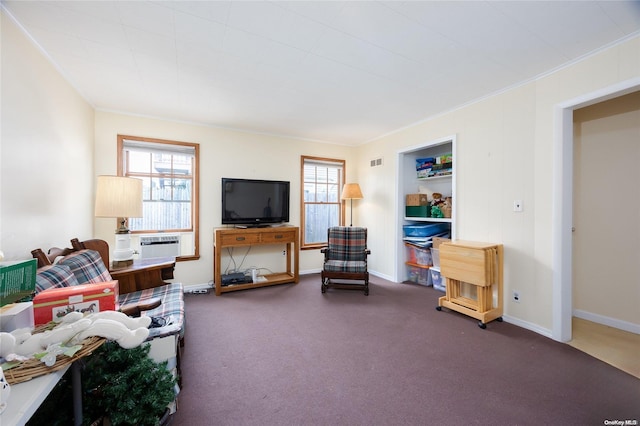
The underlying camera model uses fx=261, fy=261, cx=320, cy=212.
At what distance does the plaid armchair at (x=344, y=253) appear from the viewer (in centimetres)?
363

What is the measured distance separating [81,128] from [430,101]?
3.78 meters

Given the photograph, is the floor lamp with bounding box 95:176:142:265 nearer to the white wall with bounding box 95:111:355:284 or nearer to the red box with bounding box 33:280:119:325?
the white wall with bounding box 95:111:355:284

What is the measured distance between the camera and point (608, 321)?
8.44ft

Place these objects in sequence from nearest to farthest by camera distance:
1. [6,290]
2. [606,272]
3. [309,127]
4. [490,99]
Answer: [6,290] → [606,272] → [490,99] → [309,127]

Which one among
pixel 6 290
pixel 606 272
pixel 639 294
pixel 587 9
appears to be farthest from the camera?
pixel 606 272

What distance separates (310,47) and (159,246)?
2928 mm

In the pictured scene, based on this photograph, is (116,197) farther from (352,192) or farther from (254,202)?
(352,192)

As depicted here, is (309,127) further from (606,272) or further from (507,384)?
(606,272)

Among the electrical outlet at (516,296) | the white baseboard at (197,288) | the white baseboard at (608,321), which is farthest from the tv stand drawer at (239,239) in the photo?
the white baseboard at (608,321)

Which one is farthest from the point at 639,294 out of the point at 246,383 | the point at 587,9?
the point at 246,383

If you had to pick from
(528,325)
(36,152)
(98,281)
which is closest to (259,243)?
(98,281)

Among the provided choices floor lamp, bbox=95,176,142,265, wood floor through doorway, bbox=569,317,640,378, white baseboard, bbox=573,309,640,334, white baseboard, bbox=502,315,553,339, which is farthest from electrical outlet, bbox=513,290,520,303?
floor lamp, bbox=95,176,142,265

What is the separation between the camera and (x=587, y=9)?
1625mm

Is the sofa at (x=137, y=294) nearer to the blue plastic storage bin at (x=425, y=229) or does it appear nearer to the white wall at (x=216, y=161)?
the white wall at (x=216, y=161)
